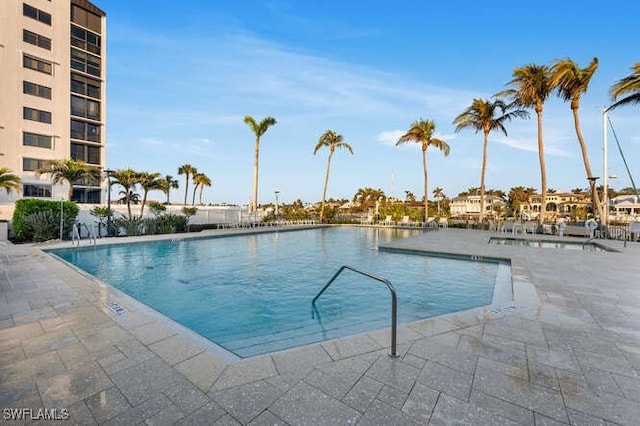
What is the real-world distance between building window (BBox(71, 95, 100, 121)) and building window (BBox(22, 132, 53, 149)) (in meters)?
3.53

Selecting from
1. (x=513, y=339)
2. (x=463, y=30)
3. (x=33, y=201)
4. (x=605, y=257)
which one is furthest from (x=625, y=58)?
(x=33, y=201)

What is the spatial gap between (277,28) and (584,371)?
16.1m

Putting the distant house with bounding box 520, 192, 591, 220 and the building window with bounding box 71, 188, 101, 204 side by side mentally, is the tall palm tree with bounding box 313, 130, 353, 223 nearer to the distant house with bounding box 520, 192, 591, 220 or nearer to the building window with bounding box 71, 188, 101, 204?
the building window with bounding box 71, 188, 101, 204

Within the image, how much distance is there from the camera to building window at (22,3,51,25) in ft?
75.9

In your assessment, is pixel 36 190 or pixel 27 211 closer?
pixel 27 211

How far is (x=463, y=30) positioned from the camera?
42.8 ft

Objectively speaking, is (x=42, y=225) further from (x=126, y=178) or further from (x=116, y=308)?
(x=116, y=308)

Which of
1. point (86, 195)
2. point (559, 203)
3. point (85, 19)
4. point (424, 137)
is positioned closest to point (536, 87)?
point (424, 137)

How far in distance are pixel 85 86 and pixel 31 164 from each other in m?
8.74

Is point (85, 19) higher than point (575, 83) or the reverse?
higher

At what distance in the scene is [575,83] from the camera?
47.4ft

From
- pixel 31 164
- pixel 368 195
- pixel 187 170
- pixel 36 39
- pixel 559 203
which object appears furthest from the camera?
pixel 559 203

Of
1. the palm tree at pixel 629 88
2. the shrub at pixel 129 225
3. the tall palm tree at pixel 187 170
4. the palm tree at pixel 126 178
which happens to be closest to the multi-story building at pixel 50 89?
the palm tree at pixel 126 178

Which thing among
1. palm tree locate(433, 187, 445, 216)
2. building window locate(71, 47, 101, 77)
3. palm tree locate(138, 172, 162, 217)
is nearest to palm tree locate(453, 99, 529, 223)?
palm tree locate(138, 172, 162, 217)
